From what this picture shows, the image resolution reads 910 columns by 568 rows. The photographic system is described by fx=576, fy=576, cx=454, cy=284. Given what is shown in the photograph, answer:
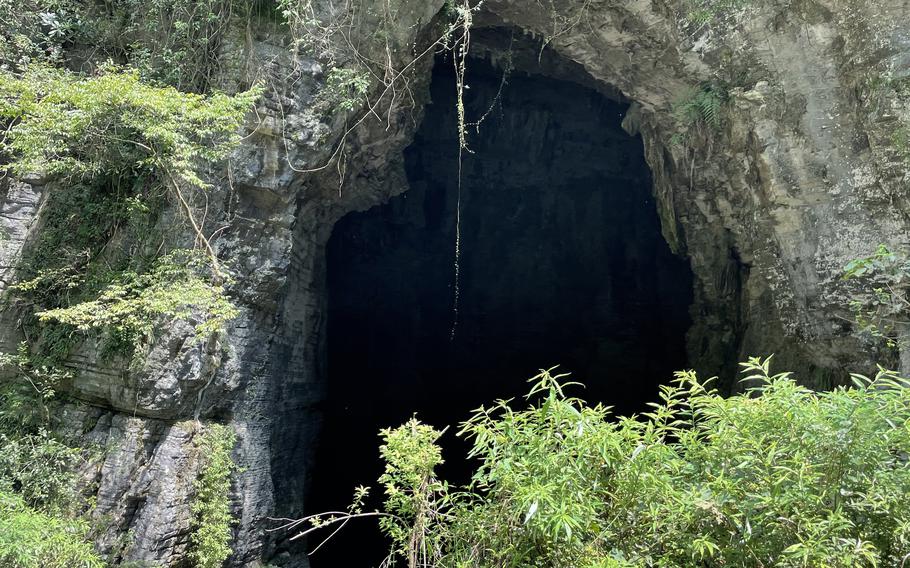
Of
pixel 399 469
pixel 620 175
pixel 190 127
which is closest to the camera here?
pixel 399 469

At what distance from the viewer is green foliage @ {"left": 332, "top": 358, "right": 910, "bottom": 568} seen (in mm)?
2613

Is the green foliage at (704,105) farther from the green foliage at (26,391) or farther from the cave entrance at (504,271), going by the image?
the green foliage at (26,391)

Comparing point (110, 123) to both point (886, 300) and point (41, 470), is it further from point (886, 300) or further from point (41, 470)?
point (886, 300)

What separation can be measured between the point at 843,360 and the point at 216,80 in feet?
23.9

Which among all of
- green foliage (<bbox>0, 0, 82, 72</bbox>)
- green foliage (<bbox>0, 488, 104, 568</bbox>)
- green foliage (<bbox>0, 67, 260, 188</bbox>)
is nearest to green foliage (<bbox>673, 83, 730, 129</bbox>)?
green foliage (<bbox>0, 67, 260, 188</bbox>)

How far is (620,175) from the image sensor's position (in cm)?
1280

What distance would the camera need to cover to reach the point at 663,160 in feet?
27.4

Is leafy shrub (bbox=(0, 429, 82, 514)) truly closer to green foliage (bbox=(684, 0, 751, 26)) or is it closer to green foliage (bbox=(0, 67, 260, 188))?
green foliage (bbox=(0, 67, 260, 188))

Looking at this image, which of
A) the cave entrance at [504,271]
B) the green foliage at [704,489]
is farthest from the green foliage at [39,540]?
the cave entrance at [504,271]

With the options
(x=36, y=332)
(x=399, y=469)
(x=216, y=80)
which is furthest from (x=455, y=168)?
(x=399, y=469)

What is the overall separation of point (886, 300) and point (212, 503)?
6720 mm

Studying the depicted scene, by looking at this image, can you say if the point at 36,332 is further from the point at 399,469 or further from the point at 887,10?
the point at 887,10

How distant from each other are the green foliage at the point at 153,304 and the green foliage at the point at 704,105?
5554 mm

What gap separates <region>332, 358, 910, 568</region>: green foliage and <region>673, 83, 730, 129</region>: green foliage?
428cm
